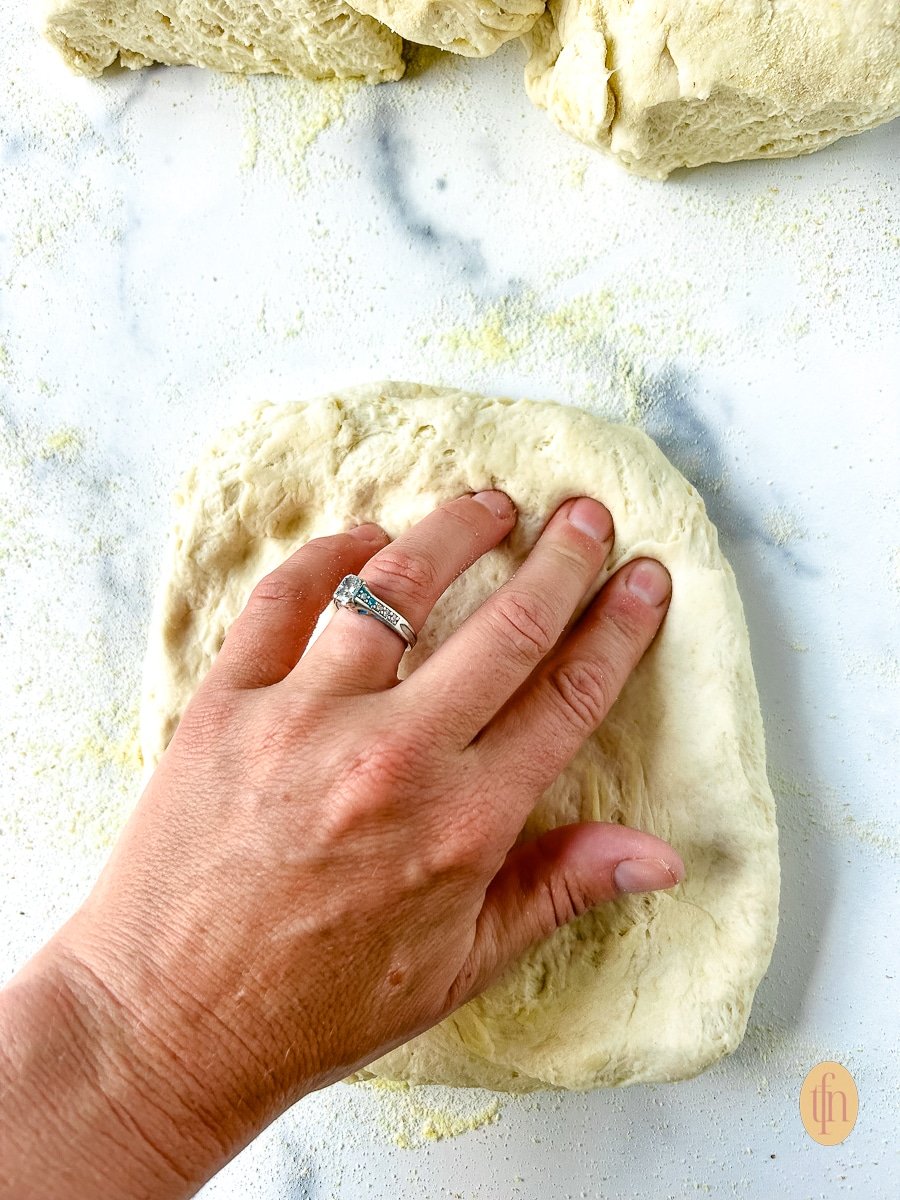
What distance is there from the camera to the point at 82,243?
146 cm

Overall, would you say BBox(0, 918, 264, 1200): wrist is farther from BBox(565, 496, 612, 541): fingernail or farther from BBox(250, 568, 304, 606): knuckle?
BBox(565, 496, 612, 541): fingernail

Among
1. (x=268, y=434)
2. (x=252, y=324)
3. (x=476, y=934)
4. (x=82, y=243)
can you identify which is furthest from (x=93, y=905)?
(x=82, y=243)

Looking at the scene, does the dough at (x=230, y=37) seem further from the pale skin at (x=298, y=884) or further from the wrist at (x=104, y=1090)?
the wrist at (x=104, y=1090)

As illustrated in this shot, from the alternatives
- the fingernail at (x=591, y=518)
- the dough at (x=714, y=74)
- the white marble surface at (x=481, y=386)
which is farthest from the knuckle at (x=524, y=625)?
the dough at (x=714, y=74)

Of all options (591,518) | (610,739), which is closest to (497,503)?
(591,518)

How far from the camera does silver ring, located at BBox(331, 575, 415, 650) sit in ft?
3.11

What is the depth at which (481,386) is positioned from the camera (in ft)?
4.45

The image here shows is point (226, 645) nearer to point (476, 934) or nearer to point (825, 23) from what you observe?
point (476, 934)

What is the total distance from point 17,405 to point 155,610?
46 centimetres

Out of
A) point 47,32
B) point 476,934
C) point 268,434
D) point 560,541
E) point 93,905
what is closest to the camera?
point 93,905

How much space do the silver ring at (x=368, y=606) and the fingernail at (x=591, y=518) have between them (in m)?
0.30

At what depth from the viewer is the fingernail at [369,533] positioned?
1162 mm

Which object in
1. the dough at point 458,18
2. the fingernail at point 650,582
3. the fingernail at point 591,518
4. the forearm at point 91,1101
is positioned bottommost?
the forearm at point 91,1101

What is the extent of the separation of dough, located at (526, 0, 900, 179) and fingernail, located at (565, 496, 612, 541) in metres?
0.46
